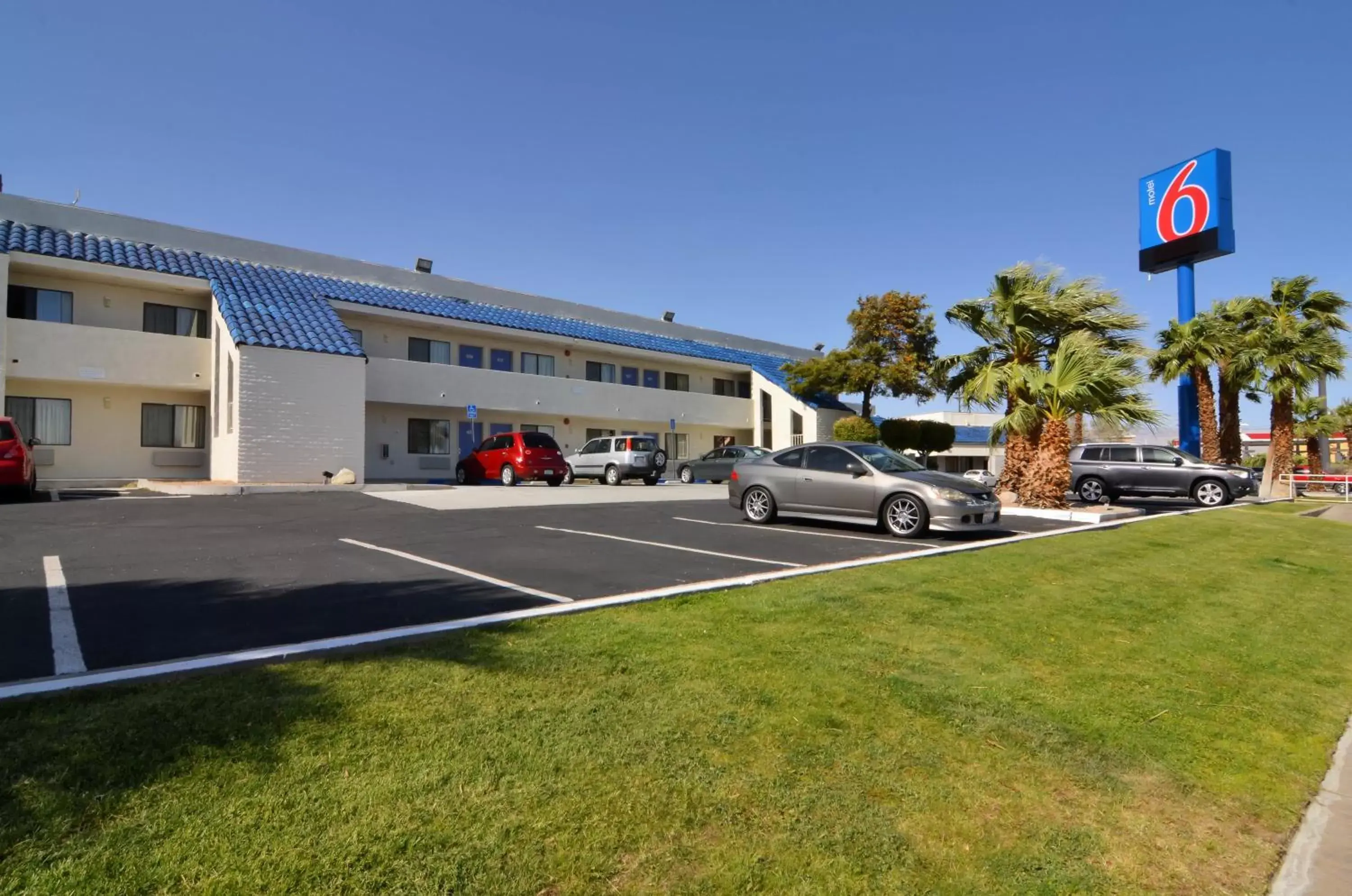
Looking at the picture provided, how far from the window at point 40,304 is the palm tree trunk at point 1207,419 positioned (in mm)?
35706

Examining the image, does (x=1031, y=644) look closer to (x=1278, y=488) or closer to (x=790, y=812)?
(x=790, y=812)

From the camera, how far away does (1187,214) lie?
30250 millimetres

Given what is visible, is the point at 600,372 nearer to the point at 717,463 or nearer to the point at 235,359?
the point at 717,463

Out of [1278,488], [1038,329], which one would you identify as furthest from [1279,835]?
[1278,488]

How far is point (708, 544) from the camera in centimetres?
935

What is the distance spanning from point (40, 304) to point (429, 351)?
10819 millimetres

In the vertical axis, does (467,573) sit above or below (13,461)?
below

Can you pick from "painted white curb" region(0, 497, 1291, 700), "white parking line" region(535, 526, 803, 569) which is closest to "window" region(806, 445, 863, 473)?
"painted white curb" region(0, 497, 1291, 700)

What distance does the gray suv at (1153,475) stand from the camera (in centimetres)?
1958

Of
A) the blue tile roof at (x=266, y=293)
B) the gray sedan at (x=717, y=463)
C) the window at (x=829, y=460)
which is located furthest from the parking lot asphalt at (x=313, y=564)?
the gray sedan at (x=717, y=463)

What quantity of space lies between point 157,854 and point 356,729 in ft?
2.91

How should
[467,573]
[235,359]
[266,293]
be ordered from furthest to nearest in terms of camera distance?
[266,293]
[235,359]
[467,573]

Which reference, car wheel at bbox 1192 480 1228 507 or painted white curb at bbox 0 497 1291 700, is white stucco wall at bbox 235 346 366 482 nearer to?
painted white curb at bbox 0 497 1291 700

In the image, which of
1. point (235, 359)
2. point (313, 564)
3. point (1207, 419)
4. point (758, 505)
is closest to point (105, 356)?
point (235, 359)
